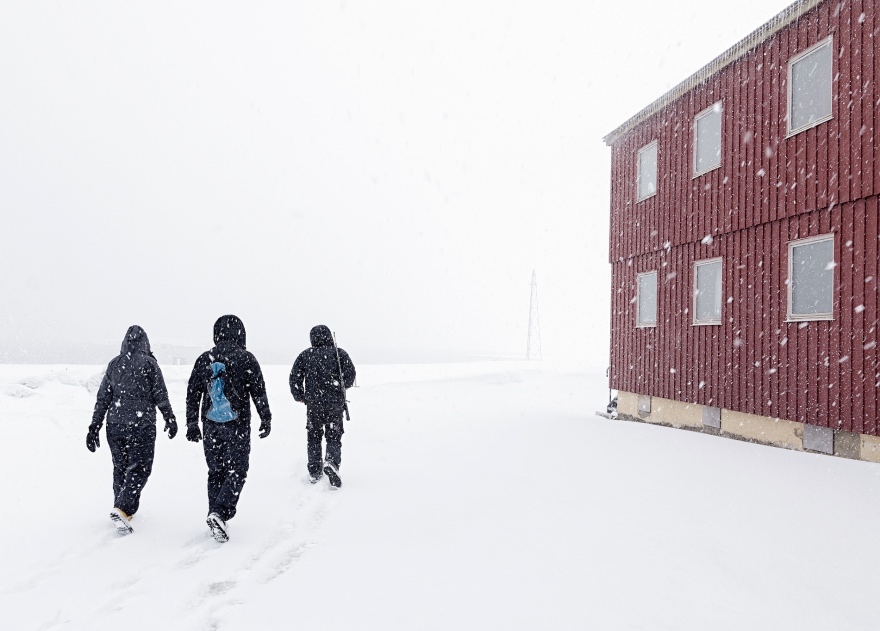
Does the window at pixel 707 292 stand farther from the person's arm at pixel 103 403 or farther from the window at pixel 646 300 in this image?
the person's arm at pixel 103 403

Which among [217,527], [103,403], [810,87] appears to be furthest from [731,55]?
[103,403]

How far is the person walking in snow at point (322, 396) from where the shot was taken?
675 cm

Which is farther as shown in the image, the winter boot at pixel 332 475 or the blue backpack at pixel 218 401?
the winter boot at pixel 332 475

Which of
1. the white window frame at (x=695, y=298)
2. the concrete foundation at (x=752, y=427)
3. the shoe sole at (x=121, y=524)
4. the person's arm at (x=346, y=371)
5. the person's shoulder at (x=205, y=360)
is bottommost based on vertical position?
the shoe sole at (x=121, y=524)

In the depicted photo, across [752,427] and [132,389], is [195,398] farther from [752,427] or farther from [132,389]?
[752,427]

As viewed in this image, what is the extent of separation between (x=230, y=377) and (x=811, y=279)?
9035 millimetres

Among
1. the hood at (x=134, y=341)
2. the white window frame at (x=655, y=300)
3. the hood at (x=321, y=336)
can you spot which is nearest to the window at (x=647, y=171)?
the white window frame at (x=655, y=300)

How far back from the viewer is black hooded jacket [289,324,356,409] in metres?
6.81

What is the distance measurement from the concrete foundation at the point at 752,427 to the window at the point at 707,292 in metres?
1.86

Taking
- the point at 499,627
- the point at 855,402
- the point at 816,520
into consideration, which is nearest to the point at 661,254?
the point at 855,402

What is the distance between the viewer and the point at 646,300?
13.7 meters

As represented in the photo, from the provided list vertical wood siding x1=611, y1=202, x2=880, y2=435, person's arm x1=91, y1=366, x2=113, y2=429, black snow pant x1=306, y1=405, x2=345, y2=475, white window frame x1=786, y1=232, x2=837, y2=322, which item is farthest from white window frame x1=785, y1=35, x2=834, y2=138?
person's arm x1=91, y1=366, x2=113, y2=429

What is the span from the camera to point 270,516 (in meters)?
5.51

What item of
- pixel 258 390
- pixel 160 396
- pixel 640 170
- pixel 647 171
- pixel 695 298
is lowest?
pixel 160 396
